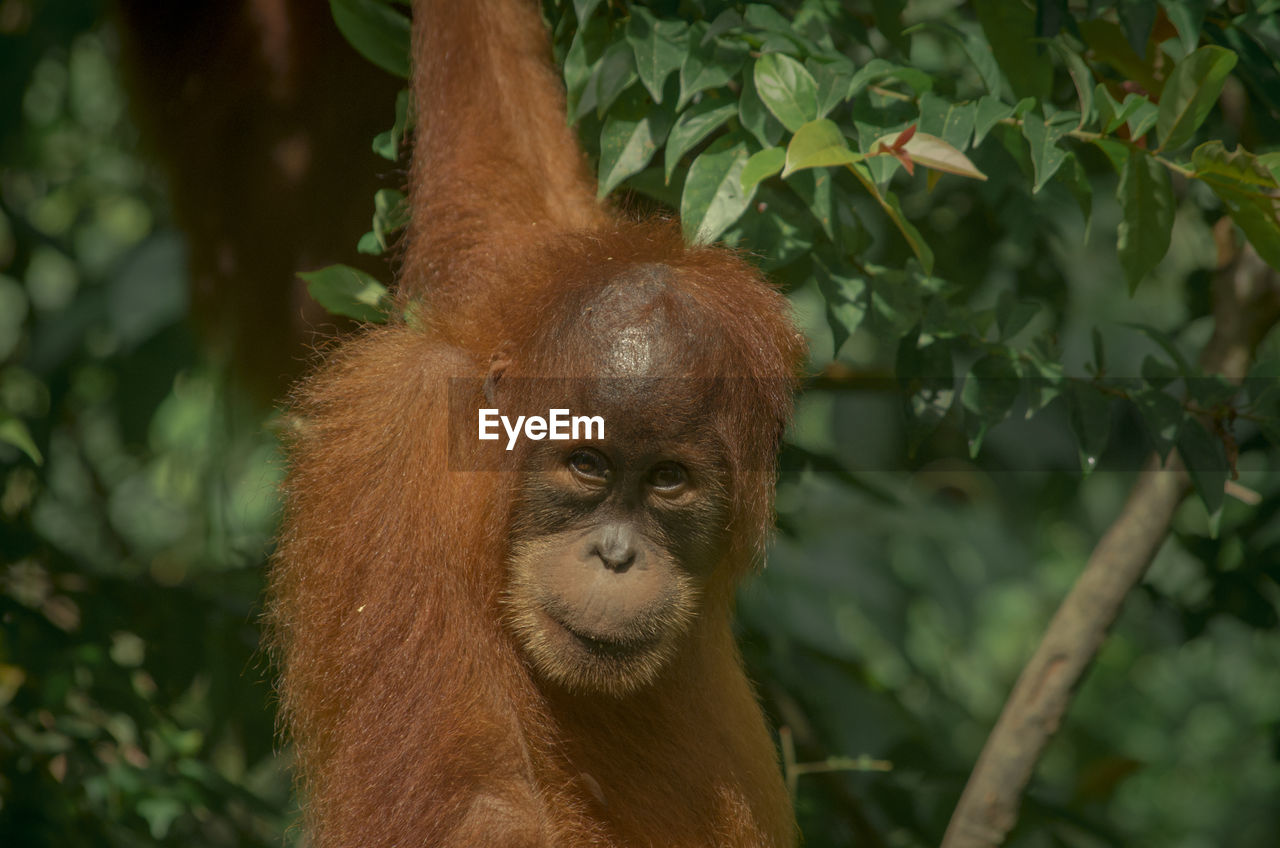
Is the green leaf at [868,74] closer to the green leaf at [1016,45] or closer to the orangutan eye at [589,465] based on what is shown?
the green leaf at [1016,45]

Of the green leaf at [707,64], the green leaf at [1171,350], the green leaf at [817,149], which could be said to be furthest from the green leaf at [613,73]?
the green leaf at [1171,350]

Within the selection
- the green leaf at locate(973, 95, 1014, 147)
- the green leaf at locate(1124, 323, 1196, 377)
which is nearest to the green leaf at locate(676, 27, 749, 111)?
the green leaf at locate(973, 95, 1014, 147)

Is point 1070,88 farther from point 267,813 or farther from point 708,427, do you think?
point 267,813

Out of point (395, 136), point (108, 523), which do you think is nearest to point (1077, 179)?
point (395, 136)

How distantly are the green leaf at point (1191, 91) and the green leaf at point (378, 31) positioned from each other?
5.65 ft

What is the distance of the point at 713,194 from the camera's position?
7.39 ft

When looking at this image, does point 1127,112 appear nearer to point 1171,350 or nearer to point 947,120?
point 947,120

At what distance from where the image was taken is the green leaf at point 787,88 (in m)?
2.15

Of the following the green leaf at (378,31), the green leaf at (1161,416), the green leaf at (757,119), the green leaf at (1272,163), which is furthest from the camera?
the green leaf at (378,31)

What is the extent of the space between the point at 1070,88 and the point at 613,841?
2394mm

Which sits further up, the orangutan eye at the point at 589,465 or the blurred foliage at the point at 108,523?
the orangutan eye at the point at 589,465

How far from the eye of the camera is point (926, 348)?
2623mm

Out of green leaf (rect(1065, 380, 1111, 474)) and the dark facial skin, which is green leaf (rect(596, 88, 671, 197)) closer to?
the dark facial skin

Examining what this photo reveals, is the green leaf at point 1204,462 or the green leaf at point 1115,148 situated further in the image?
the green leaf at point 1204,462
